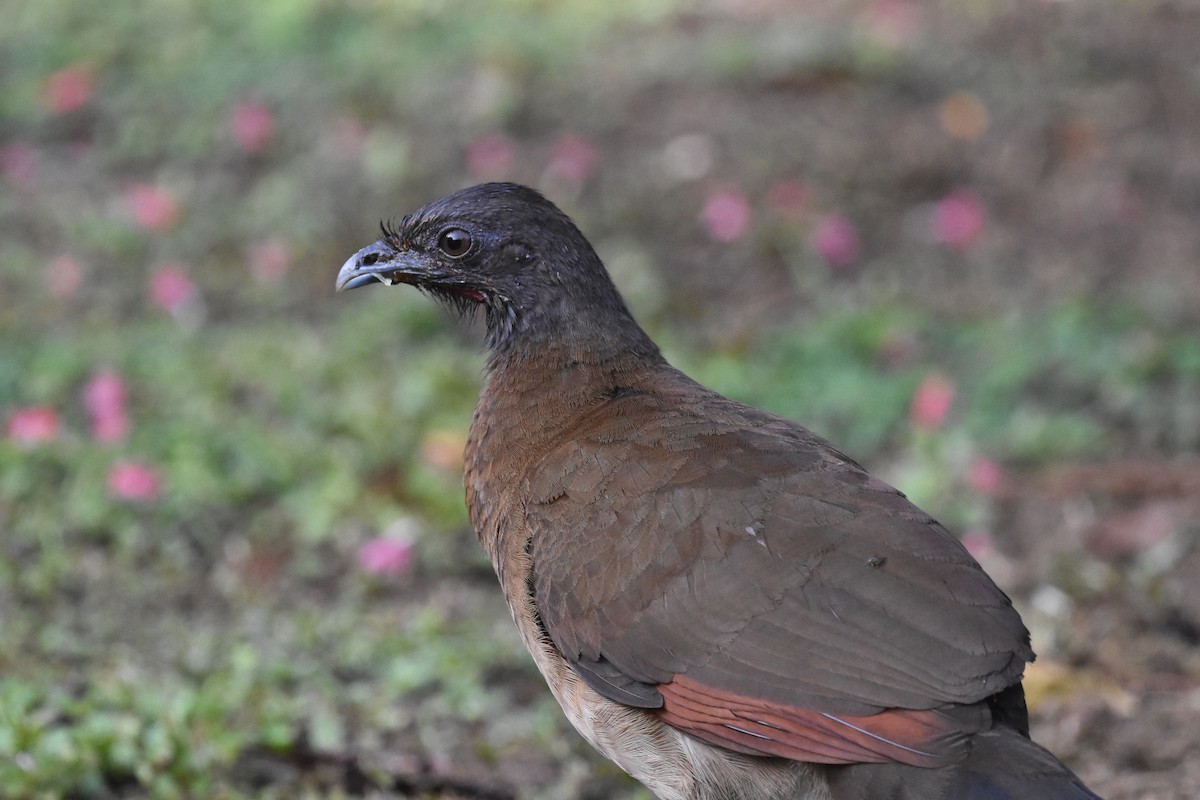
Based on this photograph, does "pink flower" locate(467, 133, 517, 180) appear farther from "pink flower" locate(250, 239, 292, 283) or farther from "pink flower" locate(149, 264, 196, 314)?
"pink flower" locate(149, 264, 196, 314)

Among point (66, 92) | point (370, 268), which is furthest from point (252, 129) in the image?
point (370, 268)

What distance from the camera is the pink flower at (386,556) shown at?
5605mm

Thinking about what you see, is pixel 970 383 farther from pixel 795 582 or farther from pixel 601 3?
pixel 601 3

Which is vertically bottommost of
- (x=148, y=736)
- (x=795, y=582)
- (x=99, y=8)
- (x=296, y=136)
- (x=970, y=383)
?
(x=970, y=383)

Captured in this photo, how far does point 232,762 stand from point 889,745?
203cm

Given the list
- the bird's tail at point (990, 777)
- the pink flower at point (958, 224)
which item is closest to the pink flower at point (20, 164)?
the pink flower at point (958, 224)

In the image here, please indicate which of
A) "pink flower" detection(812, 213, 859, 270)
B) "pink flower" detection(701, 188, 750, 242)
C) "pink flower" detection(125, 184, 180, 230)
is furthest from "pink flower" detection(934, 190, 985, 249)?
"pink flower" detection(125, 184, 180, 230)

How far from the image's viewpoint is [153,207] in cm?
832

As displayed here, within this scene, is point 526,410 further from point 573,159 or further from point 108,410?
point 573,159

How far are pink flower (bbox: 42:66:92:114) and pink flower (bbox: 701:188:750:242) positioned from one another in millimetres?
4232

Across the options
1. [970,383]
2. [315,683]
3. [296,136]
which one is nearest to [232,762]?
[315,683]

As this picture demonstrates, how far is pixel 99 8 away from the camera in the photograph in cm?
1122

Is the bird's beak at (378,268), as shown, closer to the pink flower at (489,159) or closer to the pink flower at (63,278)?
the pink flower at (63,278)

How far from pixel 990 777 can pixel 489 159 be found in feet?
20.9
